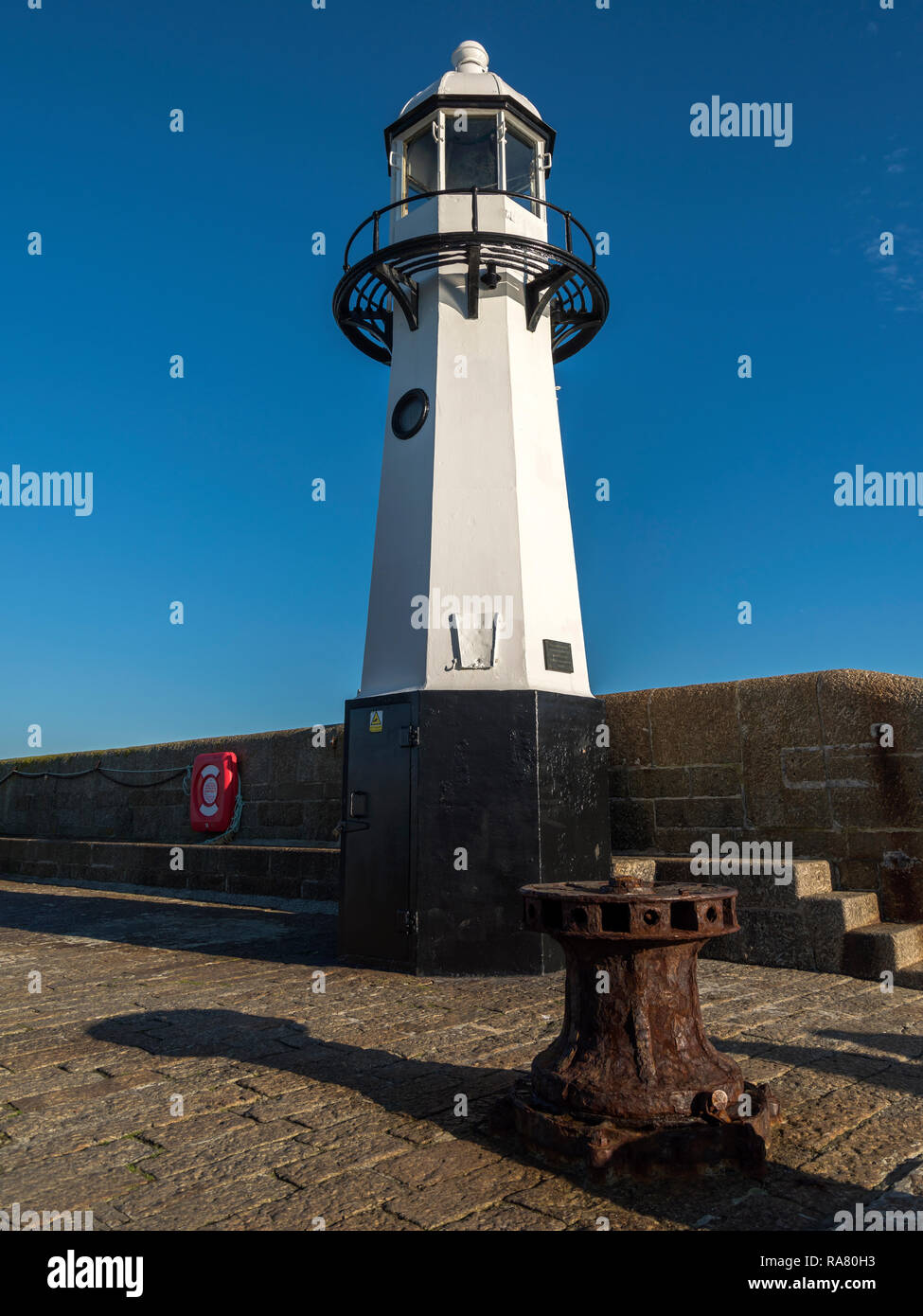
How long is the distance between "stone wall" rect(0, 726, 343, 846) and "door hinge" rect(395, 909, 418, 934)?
404 centimetres

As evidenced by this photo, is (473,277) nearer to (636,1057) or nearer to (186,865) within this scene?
(636,1057)

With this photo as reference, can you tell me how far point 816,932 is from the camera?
233 inches

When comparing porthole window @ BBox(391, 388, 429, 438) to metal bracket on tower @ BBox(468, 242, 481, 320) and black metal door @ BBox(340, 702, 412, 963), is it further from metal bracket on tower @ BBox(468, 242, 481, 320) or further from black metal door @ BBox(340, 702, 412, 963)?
black metal door @ BBox(340, 702, 412, 963)

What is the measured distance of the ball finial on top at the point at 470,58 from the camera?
858 centimetres

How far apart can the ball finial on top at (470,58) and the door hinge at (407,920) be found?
7.94 m

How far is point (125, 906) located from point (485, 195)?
8.59 m

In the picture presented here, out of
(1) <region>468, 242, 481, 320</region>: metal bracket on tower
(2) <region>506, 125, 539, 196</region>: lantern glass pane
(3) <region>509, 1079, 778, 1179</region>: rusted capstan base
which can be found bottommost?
A: (3) <region>509, 1079, 778, 1179</region>: rusted capstan base

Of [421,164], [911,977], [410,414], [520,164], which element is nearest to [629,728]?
[911,977]

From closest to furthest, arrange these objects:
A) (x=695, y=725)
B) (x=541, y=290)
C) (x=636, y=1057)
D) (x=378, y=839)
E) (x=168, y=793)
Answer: (x=636, y=1057) < (x=378, y=839) < (x=695, y=725) < (x=541, y=290) < (x=168, y=793)

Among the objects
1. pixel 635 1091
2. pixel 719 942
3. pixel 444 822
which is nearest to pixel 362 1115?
pixel 635 1091

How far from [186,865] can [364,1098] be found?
8.68m

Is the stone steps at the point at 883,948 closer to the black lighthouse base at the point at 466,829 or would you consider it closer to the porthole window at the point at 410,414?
the black lighthouse base at the point at 466,829

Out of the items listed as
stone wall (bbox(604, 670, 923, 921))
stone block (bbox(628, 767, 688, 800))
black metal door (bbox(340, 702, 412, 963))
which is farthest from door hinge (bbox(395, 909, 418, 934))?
stone block (bbox(628, 767, 688, 800))

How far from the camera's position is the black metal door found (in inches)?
252
